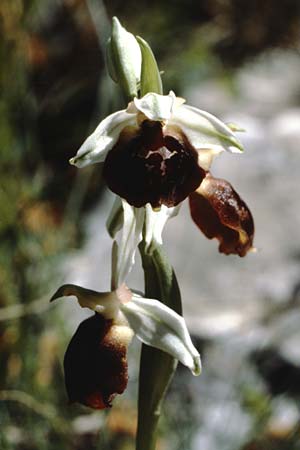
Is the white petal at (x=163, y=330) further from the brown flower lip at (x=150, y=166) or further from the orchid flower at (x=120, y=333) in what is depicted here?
the brown flower lip at (x=150, y=166)

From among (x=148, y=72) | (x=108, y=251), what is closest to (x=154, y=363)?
(x=148, y=72)

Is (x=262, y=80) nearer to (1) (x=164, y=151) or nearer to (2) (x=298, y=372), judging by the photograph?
(2) (x=298, y=372)

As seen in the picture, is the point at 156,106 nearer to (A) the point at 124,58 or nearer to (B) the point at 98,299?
(A) the point at 124,58

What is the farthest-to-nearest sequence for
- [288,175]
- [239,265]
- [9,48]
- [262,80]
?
[262,80], [288,175], [239,265], [9,48]

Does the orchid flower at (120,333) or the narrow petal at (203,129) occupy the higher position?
the narrow petal at (203,129)

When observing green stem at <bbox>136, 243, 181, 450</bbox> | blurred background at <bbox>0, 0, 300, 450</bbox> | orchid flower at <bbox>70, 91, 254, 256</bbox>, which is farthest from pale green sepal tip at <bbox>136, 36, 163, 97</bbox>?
blurred background at <bbox>0, 0, 300, 450</bbox>

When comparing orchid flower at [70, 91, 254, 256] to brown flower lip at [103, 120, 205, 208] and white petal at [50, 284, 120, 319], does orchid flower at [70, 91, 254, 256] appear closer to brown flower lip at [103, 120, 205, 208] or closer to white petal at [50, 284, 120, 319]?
brown flower lip at [103, 120, 205, 208]

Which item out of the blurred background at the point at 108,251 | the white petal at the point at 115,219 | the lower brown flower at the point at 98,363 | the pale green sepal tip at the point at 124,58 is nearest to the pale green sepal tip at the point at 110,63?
the pale green sepal tip at the point at 124,58

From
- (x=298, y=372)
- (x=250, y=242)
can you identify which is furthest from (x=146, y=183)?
(x=298, y=372)
